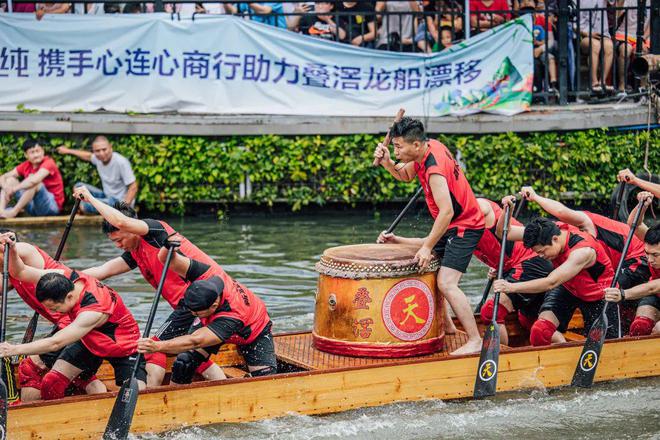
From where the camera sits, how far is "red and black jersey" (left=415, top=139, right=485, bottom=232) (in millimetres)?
9320

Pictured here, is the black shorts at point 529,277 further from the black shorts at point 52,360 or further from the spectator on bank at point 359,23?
the spectator on bank at point 359,23

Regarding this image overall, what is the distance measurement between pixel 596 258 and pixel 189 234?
710 centimetres

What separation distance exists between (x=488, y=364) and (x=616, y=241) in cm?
194

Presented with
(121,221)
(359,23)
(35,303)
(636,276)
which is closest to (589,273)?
(636,276)

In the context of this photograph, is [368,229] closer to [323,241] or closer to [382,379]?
[323,241]

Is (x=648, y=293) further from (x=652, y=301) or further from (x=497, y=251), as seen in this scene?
(x=497, y=251)

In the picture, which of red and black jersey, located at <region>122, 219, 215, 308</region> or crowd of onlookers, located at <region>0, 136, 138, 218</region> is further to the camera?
crowd of onlookers, located at <region>0, 136, 138, 218</region>

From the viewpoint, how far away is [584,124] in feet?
52.5

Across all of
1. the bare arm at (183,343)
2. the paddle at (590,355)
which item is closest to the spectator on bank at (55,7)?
the bare arm at (183,343)

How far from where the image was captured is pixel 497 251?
10.0m

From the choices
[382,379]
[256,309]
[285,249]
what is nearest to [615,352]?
[382,379]

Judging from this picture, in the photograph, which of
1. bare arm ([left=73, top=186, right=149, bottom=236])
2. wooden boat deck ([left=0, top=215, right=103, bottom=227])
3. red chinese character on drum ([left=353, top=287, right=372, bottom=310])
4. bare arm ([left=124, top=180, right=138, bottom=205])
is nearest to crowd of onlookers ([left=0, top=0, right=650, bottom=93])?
bare arm ([left=124, top=180, right=138, bottom=205])

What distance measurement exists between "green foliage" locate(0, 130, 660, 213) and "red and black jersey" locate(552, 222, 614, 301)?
6.34 m

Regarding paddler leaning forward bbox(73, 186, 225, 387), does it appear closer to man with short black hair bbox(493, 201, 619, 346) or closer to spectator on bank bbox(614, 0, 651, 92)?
man with short black hair bbox(493, 201, 619, 346)
